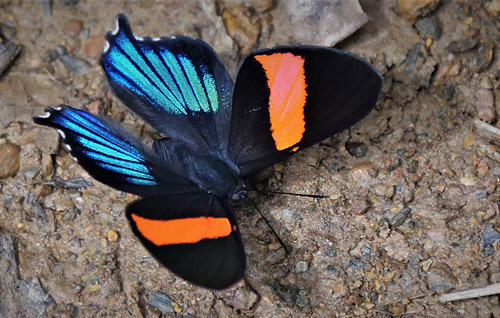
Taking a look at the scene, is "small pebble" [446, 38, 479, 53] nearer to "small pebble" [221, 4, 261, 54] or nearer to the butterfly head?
"small pebble" [221, 4, 261, 54]

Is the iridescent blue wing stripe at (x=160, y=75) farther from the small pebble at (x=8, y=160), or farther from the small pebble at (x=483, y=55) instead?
the small pebble at (x=483, y=55)

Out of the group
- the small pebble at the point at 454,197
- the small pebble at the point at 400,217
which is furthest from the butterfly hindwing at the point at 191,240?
the small pebble at the point at 454,197

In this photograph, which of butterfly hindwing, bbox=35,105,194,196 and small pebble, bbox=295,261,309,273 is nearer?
butterfly hindwing, bbox=35,105,194,196

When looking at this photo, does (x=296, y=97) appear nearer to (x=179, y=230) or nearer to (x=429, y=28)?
(x=179, y=230)

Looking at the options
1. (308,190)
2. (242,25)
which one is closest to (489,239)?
(308,190)

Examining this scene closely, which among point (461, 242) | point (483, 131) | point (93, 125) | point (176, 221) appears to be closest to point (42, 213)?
point (93, 125)

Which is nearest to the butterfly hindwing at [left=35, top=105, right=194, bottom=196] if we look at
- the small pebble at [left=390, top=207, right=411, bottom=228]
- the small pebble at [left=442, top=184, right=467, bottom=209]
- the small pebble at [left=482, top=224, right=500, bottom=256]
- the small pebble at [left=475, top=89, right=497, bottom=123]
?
the small pebble at [left=390, top=207, right=411, bottom=228]
